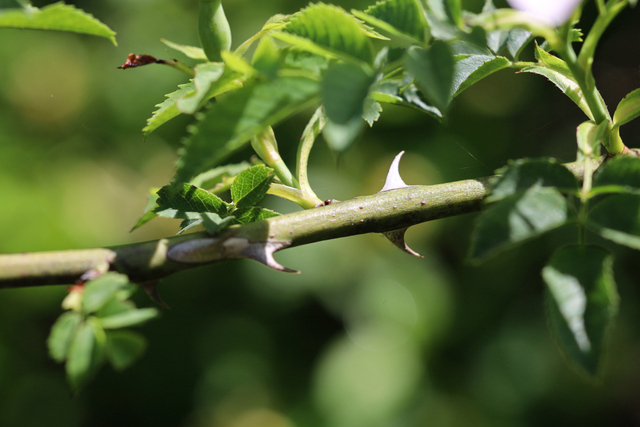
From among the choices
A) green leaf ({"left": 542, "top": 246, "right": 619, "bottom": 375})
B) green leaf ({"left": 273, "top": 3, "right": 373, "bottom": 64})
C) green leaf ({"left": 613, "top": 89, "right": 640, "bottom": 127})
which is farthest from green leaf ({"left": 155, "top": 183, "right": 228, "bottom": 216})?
green leaf ({"left": 613, "top": 89, "right": 640, "bottom": 127})

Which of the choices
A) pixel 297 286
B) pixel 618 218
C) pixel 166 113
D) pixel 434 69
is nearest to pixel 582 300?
pixel 618 218

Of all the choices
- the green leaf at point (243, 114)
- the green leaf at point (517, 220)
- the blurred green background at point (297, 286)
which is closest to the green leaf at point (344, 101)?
the green leaf at point (243, 114)

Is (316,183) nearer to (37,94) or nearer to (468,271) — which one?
(468,271)

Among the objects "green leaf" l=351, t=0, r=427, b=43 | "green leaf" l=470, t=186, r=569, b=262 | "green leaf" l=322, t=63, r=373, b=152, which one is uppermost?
"green leaf" l=351, t=0, r=427, b=43

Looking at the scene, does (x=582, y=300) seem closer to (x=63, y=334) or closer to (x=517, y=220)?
(x=517, y=220)

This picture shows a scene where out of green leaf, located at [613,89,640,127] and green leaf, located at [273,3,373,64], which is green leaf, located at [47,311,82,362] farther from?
green leaf, located at [613,89,640,127]
